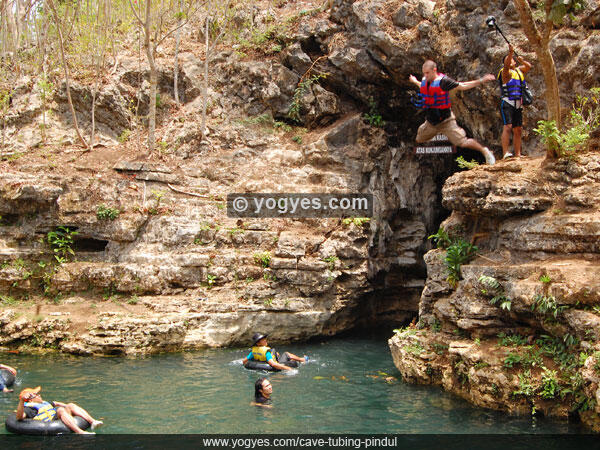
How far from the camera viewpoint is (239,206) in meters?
18.9

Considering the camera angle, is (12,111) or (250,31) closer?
(12,111)

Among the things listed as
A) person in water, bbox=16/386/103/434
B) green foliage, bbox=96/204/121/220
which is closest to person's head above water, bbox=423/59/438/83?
person in water, bbox=16/386/103/434

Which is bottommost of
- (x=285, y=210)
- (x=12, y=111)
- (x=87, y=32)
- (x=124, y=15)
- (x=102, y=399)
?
→ (x=102, y=399)

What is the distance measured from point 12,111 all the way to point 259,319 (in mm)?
14821

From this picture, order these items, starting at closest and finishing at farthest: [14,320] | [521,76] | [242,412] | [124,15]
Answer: [242,412] < [521,76] < [14,320] < [124,15]

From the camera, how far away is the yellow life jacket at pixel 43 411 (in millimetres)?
9440

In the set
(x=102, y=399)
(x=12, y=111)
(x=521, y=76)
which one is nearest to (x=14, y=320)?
(x=102, y=399)

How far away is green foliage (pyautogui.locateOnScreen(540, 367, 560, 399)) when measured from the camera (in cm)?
962

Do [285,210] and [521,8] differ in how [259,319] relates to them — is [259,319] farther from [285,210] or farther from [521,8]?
[521,8]

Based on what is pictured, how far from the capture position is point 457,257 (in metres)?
12.5

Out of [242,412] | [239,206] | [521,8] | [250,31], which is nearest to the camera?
[242,412]

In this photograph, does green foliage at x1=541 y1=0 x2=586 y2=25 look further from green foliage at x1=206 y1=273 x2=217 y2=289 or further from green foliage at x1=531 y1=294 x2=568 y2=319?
green foliage at x1=206 y1=273 x2=217 y2=289

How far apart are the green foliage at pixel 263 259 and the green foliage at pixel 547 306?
9.10 m

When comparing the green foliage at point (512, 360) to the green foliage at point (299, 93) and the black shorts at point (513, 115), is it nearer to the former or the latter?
the black shorts at point (513, 115)
